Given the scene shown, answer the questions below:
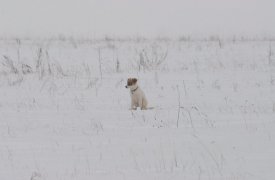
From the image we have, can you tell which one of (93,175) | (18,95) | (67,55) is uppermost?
(67,55)

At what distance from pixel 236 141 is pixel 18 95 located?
4.74 meters

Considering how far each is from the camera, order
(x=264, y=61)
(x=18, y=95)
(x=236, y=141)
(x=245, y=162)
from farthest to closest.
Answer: (x=264, y=61)
(x=18, y=95)
(x=236, y=141)
(x=245, y=162)

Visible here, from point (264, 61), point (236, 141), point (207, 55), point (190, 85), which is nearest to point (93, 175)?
point (236, 141)

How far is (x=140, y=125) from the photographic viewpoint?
19.6ft

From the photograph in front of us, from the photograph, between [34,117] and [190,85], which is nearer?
[34,117]

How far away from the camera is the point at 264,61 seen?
13.6 metres

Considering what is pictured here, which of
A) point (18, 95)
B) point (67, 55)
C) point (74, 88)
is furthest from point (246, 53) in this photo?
point (18, 95)

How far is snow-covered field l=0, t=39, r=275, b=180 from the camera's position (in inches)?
161

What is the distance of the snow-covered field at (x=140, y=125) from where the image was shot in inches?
161

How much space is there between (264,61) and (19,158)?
1030 centimetres

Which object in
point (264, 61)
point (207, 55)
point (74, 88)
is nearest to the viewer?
point (74, 88)

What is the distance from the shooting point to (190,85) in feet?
31.3

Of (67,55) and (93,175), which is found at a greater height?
(67,55)

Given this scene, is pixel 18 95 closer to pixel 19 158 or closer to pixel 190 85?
pixel 190 85
